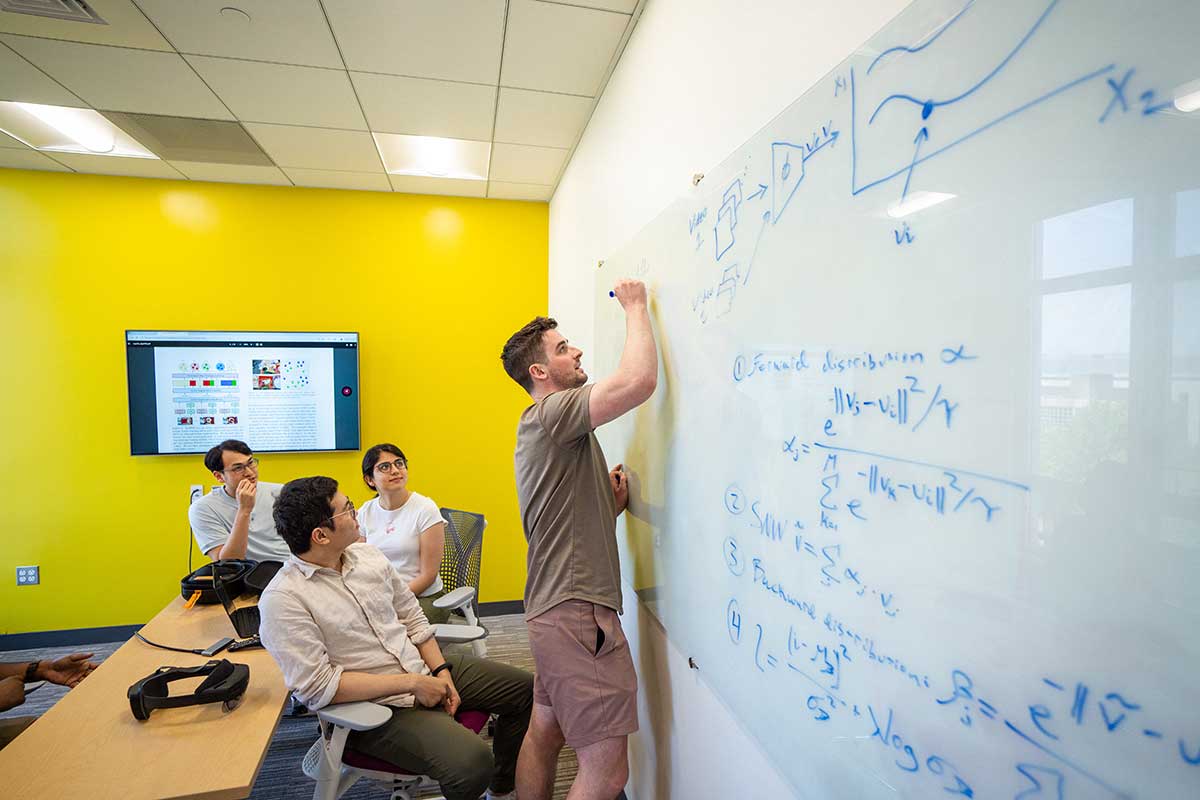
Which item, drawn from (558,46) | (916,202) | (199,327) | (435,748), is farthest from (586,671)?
(199,327)

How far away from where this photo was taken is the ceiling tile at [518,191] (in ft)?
12.4

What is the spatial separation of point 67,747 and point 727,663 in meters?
1.50

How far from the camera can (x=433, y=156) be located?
3387 mm

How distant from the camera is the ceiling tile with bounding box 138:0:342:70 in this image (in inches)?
78.7

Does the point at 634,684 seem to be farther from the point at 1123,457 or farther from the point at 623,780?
the point at 1123,457

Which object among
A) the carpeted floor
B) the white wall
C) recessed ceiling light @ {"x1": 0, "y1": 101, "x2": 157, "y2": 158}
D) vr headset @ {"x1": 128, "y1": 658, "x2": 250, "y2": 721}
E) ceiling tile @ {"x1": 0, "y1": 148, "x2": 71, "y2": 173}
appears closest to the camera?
the white wall

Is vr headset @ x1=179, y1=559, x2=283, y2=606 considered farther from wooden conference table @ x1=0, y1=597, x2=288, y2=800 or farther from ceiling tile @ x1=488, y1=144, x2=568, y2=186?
ceiling tile @ x1=488, y1=144, x2=568, y2=186

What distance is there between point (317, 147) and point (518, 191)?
1.24m

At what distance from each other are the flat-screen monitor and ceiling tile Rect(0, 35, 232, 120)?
1.39 meters

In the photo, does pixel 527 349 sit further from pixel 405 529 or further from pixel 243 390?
pixel 243 390

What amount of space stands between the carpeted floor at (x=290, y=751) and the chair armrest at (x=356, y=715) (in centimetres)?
36

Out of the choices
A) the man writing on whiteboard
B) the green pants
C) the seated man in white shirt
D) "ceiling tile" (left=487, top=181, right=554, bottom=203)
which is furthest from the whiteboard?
"ceiling tile" (left=487, top=181, right=554, bottom=203)

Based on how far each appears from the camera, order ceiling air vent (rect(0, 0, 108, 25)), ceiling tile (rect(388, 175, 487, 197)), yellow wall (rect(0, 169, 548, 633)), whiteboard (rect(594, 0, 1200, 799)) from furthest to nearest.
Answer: ceiling tile (rect(388, 175, 487, 197)) < yellow wall (rect(0, 169, 548, 633)) < ceiling air vent (rect(0, 0, 108, 25)) < whiteboard (rect(594, 0, 1200, 799))

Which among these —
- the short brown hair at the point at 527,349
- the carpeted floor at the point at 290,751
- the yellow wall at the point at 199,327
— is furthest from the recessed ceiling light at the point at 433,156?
the carpeted floor at the point at 290,751
